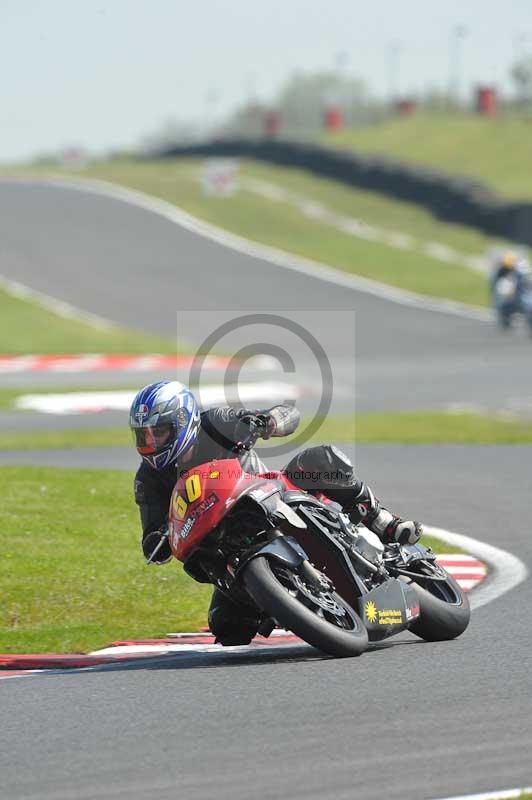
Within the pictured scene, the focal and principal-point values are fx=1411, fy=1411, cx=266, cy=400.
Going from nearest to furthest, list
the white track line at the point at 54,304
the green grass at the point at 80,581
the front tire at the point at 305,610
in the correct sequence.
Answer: the front tire at the point at 305,610, the green grass at the point at 80,581, the white track line at the point at 54,304

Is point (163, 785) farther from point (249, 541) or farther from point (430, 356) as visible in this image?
point (430, 356)

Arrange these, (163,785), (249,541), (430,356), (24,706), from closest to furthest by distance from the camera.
Result: (163,785) < (24,706) < (249,541) < (430,356)

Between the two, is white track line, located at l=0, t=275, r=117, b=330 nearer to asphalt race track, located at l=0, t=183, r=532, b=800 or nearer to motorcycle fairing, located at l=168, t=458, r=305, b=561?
asphalt race track, located at l=0, t=183, r=532, b=800

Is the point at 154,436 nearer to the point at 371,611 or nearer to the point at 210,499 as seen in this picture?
the point at 210,499

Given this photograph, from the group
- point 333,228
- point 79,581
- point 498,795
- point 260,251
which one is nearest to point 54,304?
point 260,251

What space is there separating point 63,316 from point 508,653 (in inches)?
Result: 990

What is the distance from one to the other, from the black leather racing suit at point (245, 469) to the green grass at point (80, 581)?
701 mm

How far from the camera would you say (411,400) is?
21.1 meters

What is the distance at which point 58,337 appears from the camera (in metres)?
28.4

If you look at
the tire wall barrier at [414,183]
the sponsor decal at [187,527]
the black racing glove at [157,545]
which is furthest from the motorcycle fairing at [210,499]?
the tire wall barrier at [414,183]

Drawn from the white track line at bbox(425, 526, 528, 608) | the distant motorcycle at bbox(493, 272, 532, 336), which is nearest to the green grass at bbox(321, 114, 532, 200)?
the distant motorcycle at bbox(493, 272, 532, 336)

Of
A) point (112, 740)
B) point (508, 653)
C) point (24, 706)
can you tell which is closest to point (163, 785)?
point (112, 740)

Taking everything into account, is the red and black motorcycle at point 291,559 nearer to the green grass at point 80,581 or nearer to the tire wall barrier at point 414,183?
the green grass at point 80,581

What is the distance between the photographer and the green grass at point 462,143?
44281 mm
